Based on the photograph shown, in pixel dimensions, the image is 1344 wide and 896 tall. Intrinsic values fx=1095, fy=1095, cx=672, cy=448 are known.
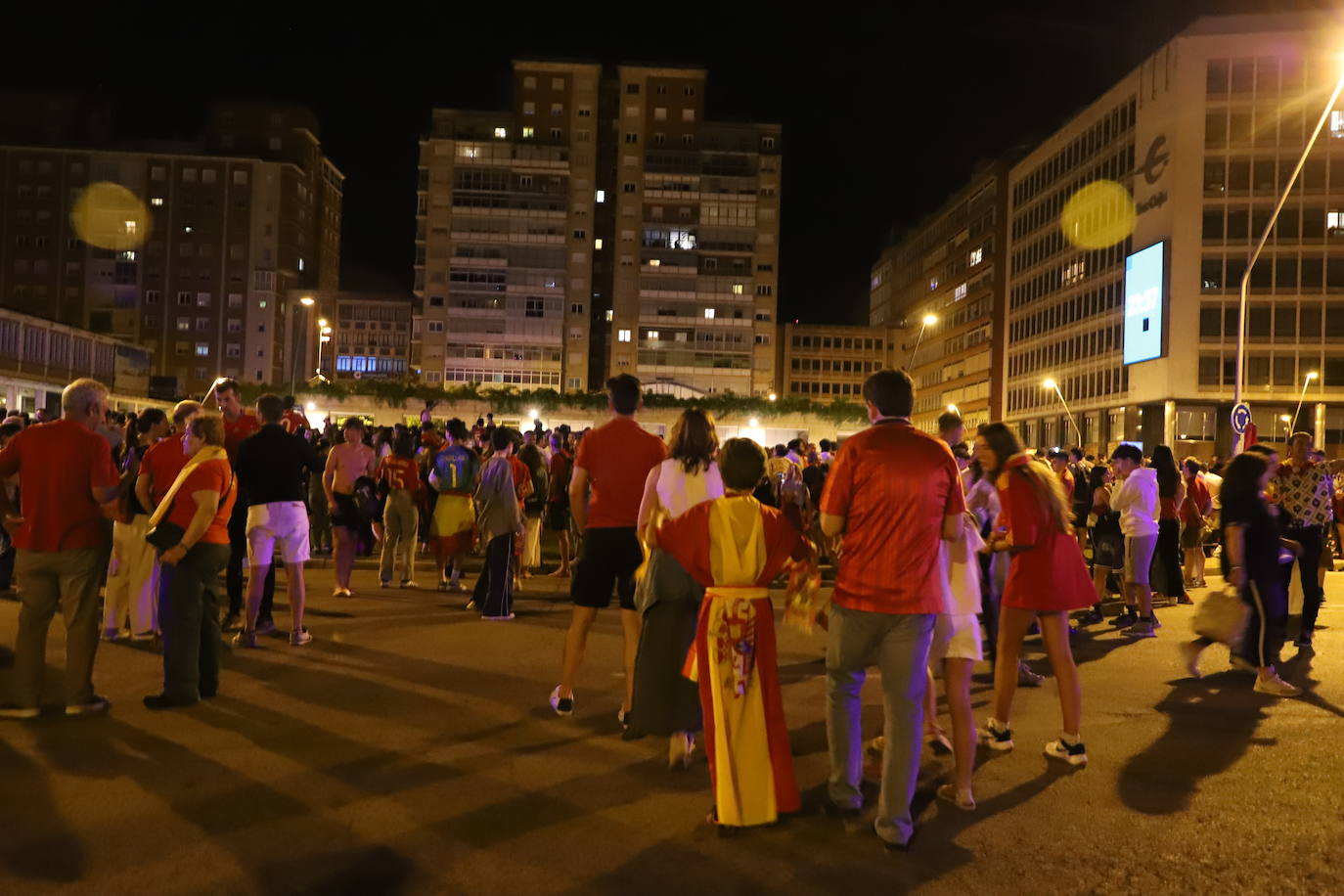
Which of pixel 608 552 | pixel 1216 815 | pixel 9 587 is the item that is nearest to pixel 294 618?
pixel 608 552

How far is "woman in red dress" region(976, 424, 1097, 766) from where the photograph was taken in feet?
20.0

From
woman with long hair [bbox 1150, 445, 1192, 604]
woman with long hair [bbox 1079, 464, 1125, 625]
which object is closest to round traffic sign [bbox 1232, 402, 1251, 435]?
woman with long hair [bbox 1079, 464, 1125, 625]

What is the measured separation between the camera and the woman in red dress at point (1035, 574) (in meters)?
6.10

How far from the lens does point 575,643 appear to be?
21.8ft

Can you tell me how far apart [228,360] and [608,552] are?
370ft

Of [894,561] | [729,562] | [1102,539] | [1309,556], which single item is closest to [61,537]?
A: [729,562]

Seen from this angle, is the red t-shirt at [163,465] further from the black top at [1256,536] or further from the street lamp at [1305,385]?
the street lamp at [1305,385]

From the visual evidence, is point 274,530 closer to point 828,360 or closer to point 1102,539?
point 1102,539

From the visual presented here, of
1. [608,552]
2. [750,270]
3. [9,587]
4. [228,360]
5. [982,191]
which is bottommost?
[9,587]

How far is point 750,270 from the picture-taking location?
310 ft

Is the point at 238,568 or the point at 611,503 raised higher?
Result: the point at 611,503

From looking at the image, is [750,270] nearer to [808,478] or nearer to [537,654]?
[808,478]

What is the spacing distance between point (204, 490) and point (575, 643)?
2.57 meters

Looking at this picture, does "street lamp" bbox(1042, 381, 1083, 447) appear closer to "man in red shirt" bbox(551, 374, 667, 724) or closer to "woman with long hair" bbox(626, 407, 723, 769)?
"man in red shirt" bbox(551, 374, 667, 724)
